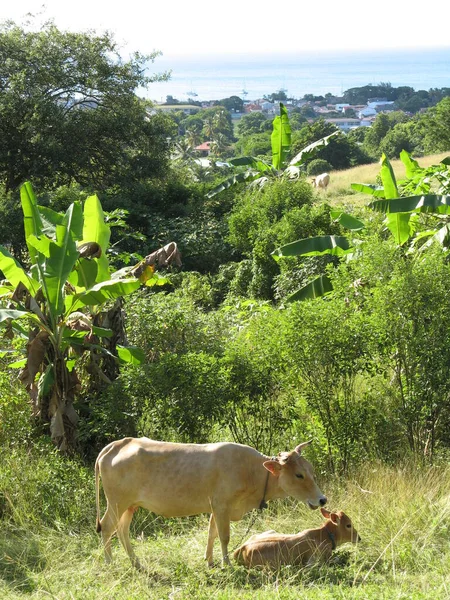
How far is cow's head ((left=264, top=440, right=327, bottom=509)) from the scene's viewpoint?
5762mm

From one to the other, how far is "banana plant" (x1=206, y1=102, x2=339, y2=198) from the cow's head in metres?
14.3

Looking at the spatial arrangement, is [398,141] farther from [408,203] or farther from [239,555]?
[239,555]

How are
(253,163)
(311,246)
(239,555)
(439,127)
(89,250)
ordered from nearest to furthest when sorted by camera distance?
1. (239,555)
2. (89,250)
3. (311,246)
4. (253,163)
5. (439,127)

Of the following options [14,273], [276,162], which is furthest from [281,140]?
[14,273]

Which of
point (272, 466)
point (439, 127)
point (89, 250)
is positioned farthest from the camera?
point (439, 127)

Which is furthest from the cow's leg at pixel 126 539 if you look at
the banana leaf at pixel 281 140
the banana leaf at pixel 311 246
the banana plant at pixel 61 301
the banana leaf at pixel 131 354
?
the banana leaf at pixel 281 140

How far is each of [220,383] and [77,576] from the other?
91.4 inches

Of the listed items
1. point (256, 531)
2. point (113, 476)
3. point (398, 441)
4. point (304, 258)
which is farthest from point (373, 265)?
point (304, 258)

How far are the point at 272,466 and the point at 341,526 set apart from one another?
746 mm

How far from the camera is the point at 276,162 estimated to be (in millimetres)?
20016

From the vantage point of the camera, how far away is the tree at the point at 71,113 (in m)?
23.0

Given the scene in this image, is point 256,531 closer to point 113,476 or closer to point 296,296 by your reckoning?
point 113,476

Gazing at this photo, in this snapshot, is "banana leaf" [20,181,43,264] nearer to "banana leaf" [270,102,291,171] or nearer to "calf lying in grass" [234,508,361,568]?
"calf lying in grass" [234,508,361,568]

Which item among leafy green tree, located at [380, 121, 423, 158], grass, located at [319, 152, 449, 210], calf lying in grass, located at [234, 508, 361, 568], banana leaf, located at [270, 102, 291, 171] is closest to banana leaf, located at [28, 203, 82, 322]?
calf lying in grass, located at [234, 508, 361, 568]
